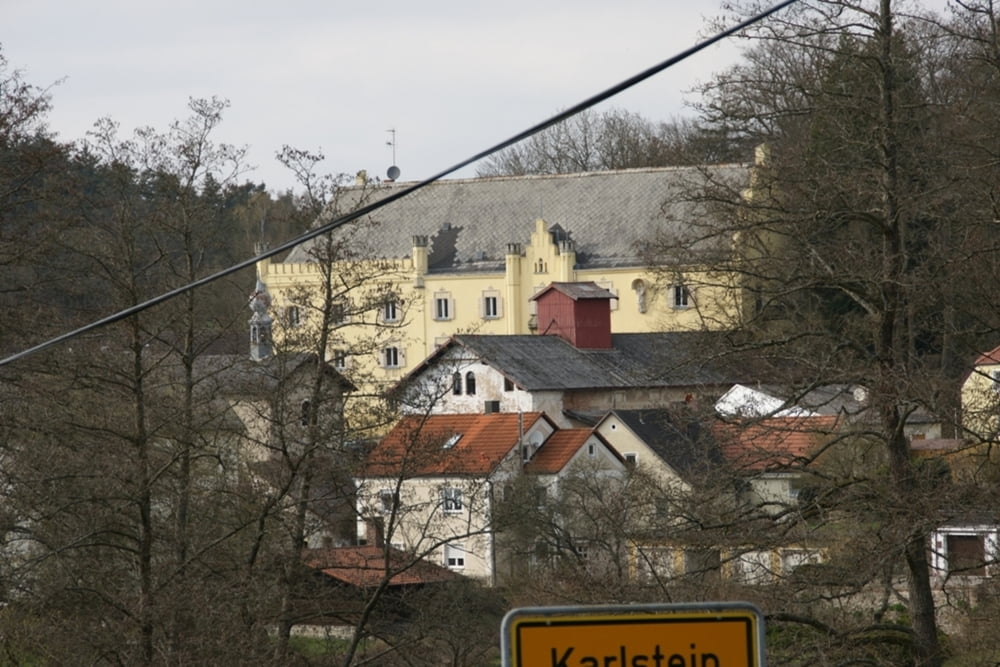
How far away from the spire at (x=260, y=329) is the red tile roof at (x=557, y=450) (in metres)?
23.2

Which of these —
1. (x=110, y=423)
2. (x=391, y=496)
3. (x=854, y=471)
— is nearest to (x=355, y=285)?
(x=391, y=496)

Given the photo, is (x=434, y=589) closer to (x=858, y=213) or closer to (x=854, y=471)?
(x=854, y=471)

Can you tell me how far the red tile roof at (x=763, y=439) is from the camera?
14.8 metres

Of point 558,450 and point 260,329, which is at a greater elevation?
point 260,329

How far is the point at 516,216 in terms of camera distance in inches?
3130

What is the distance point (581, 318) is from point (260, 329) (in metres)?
42.5

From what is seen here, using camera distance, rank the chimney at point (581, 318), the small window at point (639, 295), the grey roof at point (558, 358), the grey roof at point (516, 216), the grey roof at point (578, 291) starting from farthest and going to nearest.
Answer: the grey roof at point (516, 216) → the small window at point (639, 295) → the grey roof at point (578, 291) → the chimney at point (581, 318) → the grey roof at point (558, 358)

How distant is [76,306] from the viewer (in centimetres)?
2008

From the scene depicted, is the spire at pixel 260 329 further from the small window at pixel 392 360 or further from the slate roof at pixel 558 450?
the small window at pixel 392 360

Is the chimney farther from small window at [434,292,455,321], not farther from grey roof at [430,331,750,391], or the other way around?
small window at [434,292,455,321]

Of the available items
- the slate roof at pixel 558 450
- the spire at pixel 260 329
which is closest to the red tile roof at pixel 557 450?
the slate roof at pixel 558 450

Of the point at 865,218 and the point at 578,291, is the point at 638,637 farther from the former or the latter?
the point at 578,291

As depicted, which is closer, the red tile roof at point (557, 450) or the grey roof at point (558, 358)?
the red tile roof at point (557, 450)

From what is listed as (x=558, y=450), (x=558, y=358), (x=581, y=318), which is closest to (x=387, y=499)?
(x=558, y=450)
